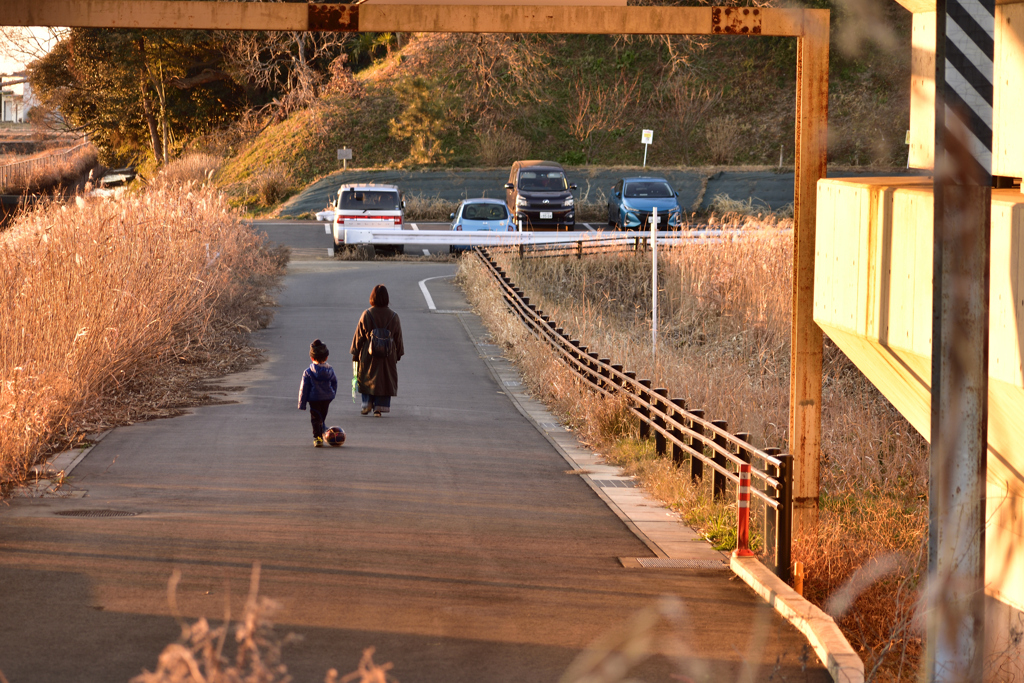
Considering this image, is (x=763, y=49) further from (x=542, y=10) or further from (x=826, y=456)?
(x=542, y=10)

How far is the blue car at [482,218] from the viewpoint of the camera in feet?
109

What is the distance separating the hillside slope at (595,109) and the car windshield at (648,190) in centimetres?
1383

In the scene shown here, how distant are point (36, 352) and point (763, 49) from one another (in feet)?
160

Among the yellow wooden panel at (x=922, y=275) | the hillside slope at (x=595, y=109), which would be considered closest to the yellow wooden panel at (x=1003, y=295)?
the yellow wooden panel at (x=922, y=275)

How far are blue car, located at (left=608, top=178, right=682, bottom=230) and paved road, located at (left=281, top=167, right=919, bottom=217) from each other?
494 cm

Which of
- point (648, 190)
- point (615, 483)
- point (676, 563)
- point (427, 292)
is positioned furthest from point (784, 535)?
point (648, 190)

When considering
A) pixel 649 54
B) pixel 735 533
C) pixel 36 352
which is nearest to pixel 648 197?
pixel 649 54

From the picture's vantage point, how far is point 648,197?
36.3 metres

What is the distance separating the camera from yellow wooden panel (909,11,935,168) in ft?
27.8

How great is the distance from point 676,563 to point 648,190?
2950cm

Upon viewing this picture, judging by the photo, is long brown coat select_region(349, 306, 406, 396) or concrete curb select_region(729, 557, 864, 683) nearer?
concrete curb select_region(729, 557, 864, 683)

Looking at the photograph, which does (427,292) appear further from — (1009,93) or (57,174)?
(57,174)

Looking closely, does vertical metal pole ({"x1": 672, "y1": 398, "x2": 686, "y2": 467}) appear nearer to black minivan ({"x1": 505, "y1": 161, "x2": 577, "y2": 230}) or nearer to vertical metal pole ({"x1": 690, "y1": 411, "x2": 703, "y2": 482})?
vertical metal pole ({"x1": 690, "y1": 411, "x2": 703, "y2": 482})

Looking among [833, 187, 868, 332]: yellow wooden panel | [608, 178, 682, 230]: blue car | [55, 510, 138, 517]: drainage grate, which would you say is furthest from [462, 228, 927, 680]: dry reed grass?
[608, 178, 682, 230]: blue car
